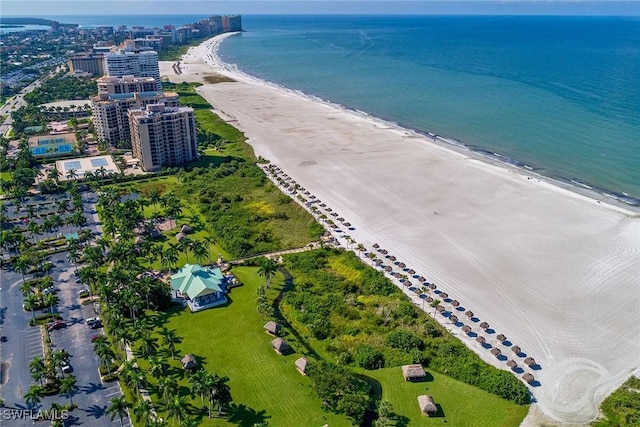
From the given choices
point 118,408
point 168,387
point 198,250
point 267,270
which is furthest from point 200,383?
point 198,250

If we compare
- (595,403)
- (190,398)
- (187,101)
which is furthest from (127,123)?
(595,403)

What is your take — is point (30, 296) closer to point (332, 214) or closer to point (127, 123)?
point (332, 214)

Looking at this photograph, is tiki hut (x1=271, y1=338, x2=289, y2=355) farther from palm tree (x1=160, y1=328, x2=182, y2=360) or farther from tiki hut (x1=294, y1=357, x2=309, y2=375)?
palm tree (x1=160, y1=328, x2=182, y2=360)

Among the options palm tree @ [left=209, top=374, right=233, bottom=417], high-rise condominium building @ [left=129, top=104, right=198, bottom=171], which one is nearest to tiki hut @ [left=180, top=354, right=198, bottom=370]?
palm tree @ [left=209, top=374, right=233, bottom=417]

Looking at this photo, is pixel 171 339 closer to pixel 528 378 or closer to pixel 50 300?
pixel 50 300

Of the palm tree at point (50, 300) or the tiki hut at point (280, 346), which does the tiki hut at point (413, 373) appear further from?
the palm tree at point (50, 300)

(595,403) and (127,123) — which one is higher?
(127,123)

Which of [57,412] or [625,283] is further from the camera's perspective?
[625,283]

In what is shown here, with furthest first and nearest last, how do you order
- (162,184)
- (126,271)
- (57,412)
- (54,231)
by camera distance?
(162,184) < (54,231) < (126,271) < (57,412)
